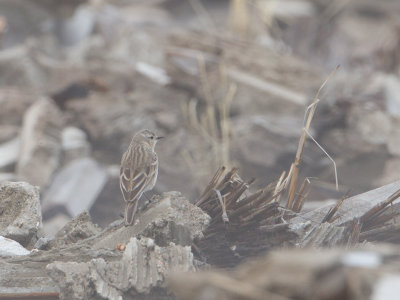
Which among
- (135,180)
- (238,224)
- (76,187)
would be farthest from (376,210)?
(76,187)

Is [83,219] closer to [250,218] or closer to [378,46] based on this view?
[250,218]

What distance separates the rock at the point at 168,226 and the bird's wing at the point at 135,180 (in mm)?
591

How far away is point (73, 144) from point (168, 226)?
5018 mm

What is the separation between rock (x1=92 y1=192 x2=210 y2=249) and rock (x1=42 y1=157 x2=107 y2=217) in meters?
3.38

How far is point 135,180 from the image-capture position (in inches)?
208

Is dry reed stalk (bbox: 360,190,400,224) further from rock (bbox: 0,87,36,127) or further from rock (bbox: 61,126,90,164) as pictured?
rock (bbox: 0,87,36,127)

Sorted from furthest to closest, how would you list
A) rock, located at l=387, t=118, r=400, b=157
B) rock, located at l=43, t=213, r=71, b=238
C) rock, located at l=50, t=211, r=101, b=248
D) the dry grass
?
the dry grass → rock, located at l=387, t=118, r=400, b=157 → rock, located at l=43, t=213, r=71, b=238 → rock, located at l=50, t=211, r=101, b=248

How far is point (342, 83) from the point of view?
1073 centimetres

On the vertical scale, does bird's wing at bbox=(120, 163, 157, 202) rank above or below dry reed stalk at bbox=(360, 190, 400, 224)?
below

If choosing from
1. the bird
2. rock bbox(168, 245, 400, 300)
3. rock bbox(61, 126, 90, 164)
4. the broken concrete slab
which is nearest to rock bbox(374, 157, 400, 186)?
the bird

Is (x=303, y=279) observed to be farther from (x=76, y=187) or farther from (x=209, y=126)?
(x=209, y=126)

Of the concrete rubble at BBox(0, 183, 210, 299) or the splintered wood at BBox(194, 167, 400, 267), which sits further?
the splintered wood at BBox(194, 167, 400, 267)

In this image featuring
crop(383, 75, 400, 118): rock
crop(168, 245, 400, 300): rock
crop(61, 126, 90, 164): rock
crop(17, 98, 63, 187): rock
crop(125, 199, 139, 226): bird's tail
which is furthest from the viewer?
crop(383, 75, 400, 118): rock

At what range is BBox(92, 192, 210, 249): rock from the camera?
404cm
